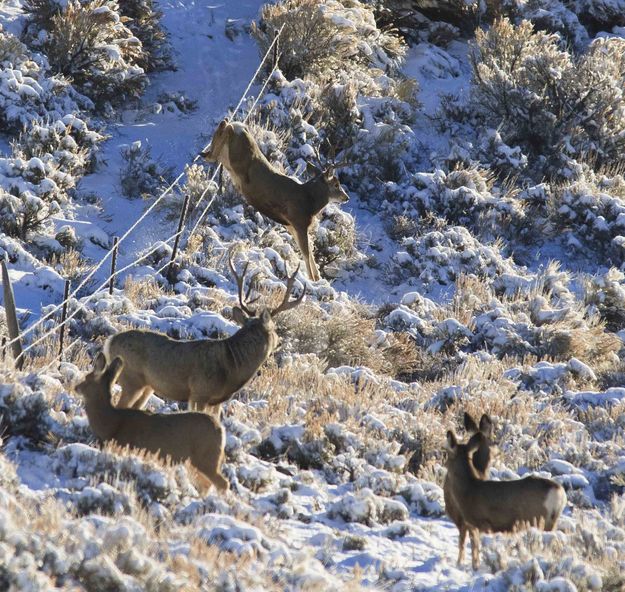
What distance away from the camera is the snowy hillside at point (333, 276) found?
623 centimetres

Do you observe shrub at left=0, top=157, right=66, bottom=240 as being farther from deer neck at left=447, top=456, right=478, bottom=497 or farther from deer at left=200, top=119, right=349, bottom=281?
deer neck at left=447, top=456, right=478, bottom=497

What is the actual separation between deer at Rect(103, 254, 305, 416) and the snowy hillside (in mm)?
459

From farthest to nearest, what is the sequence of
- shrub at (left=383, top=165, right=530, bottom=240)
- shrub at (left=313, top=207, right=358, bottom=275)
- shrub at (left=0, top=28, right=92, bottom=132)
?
shrub at (left=383, top=165, right=530, bottom=240)
shrub at (left=0, top=28, right=92, bottom=132)
shrub at (left=313, top=207, right=358, bottom=275)

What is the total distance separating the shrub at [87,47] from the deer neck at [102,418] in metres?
12.5

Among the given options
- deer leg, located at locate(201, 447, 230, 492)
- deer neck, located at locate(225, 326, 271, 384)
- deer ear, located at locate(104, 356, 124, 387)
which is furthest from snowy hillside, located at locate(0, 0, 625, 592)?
deer neck, located at locate(225, 326, 271, 384)

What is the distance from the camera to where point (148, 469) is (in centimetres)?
651

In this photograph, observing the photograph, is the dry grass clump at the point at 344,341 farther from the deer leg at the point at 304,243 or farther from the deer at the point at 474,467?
the deer at the point at 474,467

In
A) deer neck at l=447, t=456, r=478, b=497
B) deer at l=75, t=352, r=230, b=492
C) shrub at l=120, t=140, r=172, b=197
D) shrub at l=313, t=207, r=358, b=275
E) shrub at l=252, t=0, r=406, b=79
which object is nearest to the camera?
deer neck at l=447, t=456, r=478, b=497

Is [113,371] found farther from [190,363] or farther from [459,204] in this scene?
[459,204]

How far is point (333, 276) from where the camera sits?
1647cm

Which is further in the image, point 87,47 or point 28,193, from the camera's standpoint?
Answer: point 87,47

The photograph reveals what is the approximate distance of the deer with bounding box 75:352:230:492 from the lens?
22.6 feet

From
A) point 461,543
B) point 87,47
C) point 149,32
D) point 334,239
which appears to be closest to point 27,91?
point 87,47

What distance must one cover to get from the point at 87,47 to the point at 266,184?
9.38 metres
